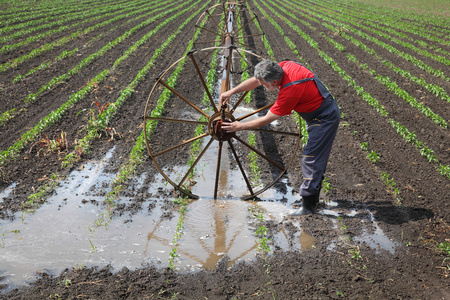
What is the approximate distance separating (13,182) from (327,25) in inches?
668

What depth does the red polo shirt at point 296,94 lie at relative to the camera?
153 inches

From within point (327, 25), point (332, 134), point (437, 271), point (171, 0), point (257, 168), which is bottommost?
point (437, 271)

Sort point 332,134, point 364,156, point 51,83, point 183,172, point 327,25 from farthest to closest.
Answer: point 327,25
point 51,83
point 364,156
point 183,172
point 332,134

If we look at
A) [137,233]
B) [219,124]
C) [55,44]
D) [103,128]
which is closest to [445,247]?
[219,124]

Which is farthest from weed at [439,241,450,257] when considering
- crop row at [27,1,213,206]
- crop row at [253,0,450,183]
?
crop row at [27,1,213,206]

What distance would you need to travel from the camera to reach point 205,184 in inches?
217

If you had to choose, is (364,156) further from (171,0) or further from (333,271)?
(171,0)

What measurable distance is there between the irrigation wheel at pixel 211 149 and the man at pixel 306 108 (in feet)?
1.17

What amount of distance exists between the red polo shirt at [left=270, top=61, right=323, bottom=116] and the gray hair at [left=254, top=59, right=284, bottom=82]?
15 cm

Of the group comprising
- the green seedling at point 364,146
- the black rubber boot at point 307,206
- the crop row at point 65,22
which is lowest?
the black rubber boot at point 307,206

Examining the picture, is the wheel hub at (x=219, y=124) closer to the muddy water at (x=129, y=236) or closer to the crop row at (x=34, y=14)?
Result: the muddy water at (x=129, y=236)

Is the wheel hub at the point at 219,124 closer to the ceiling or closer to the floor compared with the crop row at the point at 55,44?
closer to the floor

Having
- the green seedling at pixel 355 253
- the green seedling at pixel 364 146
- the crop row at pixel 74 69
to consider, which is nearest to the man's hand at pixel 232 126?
the green seedling at pixel 355 253

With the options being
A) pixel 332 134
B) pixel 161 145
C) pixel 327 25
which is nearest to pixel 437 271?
pixel 332 134
